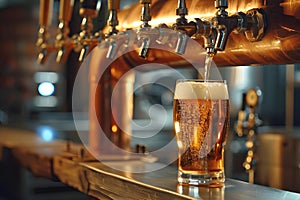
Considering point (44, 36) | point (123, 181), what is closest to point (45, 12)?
point (44, 36)

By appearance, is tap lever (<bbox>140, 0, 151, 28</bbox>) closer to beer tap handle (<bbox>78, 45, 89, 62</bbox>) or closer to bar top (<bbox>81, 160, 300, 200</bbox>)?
bar top (<bbox>81, 160, 300, 200</bbox>)

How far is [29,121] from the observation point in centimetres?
578

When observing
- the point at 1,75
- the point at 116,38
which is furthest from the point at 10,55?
the point at 116,38

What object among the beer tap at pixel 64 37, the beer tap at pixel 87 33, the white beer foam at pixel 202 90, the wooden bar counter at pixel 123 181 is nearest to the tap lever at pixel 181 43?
the white beer foam at pixel 202 90

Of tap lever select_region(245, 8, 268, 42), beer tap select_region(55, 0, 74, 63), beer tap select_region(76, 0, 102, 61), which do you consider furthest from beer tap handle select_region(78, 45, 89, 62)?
tap lever select_region(245, 8, 268, 42)

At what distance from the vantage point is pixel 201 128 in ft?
3.89

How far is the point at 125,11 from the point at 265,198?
2.97 ft

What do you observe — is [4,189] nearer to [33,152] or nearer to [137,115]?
[33,152]

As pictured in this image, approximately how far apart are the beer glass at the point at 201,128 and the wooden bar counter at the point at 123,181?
0.04m

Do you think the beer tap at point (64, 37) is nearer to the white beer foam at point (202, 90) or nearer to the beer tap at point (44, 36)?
the beer tap at point (44, 36)

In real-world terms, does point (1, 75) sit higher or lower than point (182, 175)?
higher

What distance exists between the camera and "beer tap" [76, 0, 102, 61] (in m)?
1.65

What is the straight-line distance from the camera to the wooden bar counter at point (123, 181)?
3.69 ft

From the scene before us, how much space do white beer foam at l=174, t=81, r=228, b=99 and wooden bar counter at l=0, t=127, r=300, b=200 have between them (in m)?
0.19
